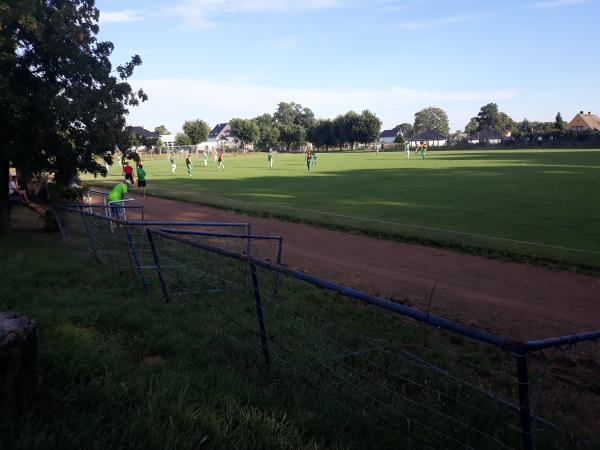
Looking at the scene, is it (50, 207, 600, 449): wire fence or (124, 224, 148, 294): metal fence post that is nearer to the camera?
(50, 207, 600, 449): wire fence

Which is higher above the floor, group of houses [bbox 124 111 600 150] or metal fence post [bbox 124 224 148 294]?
group of houses [bbox 124 111 600 150]

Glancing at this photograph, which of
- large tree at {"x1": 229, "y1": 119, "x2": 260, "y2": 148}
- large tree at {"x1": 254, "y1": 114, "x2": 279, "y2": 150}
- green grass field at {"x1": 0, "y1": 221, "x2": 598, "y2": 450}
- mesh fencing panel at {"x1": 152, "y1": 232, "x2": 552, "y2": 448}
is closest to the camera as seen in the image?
green grass field at {"x1": 0, "y1": 221, "x2": 598, "y2": 450}

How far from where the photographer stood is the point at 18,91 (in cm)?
1128

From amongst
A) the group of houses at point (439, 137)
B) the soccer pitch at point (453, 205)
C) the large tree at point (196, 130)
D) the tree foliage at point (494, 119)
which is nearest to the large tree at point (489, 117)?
the tree foliage at point (494, 119)

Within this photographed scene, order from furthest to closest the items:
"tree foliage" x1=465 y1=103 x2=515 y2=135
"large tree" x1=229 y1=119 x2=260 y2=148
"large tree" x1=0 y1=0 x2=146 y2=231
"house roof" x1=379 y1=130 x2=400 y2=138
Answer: "house roof" x1=379 y1=130 x2=400 y2=138
"tree foliage" x1=465 y1=103 x2=515 y2=135
"large tree" x1=229 y1=119 x2=260 y2=148
"large tree" x1=0 y1=0 x2=146 y2=231

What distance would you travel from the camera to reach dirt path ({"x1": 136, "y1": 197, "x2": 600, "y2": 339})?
7.95 m

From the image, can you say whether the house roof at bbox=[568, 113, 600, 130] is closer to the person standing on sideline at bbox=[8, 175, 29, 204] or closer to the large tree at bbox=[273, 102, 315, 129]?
the large tree at bbox=[273, 102, 315, 129]

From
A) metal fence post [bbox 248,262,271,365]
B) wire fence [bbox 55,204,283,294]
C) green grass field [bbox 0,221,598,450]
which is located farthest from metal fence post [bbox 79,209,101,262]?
metal fence post [bbox 248,262,271,365]

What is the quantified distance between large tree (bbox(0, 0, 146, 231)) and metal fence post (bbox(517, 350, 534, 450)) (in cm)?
1074

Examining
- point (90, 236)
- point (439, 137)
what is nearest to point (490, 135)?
point (439, 137)

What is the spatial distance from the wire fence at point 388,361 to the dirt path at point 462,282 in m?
1.13

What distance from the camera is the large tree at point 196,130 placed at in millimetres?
111812

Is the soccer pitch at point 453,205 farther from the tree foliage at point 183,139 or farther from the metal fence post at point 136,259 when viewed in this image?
the tree foliage at point 183,139

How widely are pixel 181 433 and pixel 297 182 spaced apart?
2773 cm
